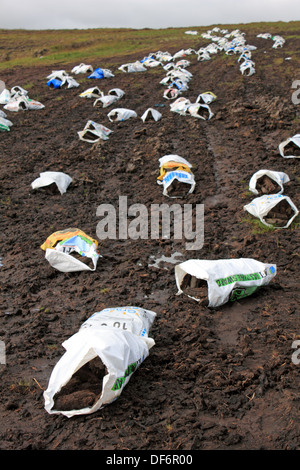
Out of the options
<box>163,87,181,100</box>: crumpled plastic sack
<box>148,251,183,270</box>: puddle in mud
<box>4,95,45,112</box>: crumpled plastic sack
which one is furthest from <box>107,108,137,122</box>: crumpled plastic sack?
<box>148,251,183,270</box>: puddle in mud

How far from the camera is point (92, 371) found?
298cm

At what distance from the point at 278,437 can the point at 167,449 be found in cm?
71

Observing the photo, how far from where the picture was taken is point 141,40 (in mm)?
35719

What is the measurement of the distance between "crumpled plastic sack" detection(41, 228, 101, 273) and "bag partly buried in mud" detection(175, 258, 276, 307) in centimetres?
131

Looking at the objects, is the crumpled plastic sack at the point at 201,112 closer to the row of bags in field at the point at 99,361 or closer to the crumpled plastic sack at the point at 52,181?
the crumpled plastic sack at the point at 52,181

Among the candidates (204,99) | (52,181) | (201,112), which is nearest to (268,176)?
(52,181)

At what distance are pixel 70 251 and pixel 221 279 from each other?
6.90 feet

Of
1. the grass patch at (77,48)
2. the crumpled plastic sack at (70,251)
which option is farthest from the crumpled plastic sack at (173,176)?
the grass patch at (77,48)

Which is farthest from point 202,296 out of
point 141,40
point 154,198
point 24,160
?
point 141,40

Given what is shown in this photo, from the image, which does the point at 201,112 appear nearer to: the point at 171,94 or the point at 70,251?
the point at 171,94

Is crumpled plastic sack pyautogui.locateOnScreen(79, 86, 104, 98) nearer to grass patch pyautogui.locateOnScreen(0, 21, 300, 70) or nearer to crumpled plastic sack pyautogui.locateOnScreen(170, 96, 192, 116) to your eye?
crumpled plastic sack pyautogui.locateOnScreen(170, 96, 192, 116)

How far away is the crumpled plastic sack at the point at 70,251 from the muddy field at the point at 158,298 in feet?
0.37

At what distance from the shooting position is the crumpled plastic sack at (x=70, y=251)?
4.95 metres
